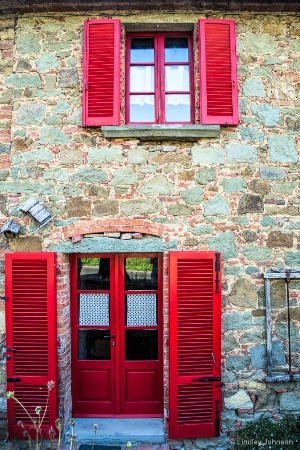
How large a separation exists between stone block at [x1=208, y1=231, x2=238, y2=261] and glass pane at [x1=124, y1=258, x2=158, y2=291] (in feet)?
2.63

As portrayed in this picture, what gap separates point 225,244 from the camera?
4438mm

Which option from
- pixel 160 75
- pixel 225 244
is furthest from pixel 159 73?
pixel 225 244

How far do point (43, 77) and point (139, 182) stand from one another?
6.04 ft

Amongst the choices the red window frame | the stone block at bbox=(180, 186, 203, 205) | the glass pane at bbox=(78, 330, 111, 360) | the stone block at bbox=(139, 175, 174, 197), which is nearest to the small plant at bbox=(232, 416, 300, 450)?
the glass pane at bbox=(78, 330, 111, 360)

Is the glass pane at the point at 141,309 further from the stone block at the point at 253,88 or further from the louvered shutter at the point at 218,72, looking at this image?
the stone block at the point at 253,88

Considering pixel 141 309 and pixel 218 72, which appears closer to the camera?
pixel 218 72

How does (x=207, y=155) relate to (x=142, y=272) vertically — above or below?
above

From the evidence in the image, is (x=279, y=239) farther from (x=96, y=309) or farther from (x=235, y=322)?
(x=96, y=309)

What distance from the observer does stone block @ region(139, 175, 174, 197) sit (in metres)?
4.43

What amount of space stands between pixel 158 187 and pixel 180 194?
0.95ft

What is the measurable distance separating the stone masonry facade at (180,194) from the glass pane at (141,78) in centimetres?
73

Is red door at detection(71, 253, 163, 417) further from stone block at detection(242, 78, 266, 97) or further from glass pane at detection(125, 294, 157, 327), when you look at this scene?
stone block at detection(242, 78, 266, 97)

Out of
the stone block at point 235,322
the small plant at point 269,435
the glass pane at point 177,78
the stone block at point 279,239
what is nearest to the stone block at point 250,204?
the stone block at point 279,239

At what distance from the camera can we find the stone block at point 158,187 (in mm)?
4430
